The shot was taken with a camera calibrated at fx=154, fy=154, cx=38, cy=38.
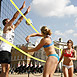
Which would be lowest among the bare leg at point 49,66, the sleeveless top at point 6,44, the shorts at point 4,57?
the bare leg at point 49,66

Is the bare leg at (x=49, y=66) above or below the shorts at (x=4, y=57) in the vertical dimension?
below

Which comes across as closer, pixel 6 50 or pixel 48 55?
pixel 48 55

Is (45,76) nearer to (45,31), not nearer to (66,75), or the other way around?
(45,31)

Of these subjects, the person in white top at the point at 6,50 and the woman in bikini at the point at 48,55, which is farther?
the person in white top at the point at 6,50

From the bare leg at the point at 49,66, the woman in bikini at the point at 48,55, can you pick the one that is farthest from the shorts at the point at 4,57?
the bare leg at the point at 49,66

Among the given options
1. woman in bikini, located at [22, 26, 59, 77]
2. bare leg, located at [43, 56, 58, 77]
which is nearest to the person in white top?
woman in bikini, located at [22, 26, 59, 77]

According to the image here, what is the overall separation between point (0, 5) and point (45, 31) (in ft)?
7.92

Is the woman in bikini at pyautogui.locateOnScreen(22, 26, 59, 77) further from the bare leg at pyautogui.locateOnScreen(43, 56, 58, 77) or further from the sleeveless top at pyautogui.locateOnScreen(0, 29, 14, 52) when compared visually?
the sleeveless top at pyautogui.locateOnScreen(0, 29, 14, 52)

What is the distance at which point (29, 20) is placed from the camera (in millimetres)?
6742

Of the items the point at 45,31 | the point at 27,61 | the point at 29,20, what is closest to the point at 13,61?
the point at 27,61

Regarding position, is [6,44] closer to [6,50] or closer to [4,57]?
[6,50]

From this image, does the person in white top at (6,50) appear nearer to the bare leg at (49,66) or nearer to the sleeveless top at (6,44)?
the sleeveless top at (6,44)

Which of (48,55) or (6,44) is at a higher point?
(6,44)

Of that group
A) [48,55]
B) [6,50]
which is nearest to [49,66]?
[48,55]
